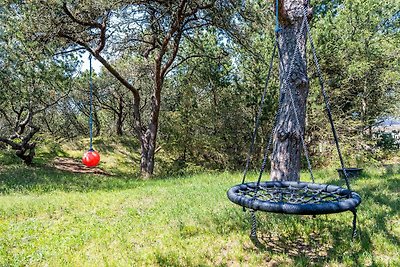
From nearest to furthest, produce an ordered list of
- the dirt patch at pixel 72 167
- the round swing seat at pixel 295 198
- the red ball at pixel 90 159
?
the round swing seat at pixel 295 198 → the red ball at pixel 90 159 → the dirt patch at pixel 72 167

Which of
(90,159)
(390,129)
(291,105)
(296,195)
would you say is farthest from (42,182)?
(390,129)

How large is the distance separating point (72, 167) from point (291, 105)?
323 inches

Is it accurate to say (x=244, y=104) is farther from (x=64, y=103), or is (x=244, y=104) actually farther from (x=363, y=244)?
(x=64, y=103)

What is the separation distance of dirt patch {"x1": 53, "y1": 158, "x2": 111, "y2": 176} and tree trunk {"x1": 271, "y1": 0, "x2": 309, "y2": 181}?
7.46 metres

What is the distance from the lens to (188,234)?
2930 mm

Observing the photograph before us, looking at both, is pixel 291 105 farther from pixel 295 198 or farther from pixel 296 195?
pixel 295 198

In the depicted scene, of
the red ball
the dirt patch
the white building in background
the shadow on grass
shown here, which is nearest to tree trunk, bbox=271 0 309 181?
the red ball

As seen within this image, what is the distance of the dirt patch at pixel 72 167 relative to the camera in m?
9.37

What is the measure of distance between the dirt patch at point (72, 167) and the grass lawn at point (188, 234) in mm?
5063

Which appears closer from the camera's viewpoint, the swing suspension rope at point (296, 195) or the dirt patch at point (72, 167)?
the swing suspension rope at point (296, 195)

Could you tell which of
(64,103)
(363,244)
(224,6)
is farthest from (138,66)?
(363,244)

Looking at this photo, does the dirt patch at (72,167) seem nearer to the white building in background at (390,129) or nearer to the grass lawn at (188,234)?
the grass lawn at (188,234)

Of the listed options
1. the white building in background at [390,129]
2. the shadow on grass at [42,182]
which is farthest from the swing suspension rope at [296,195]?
the white building in background at [390,129]

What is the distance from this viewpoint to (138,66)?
1013 cm
